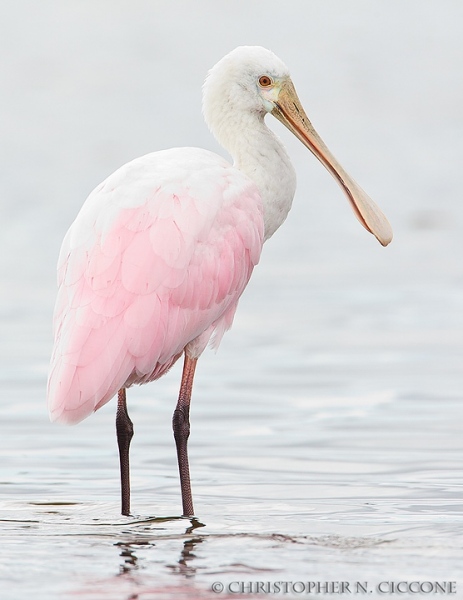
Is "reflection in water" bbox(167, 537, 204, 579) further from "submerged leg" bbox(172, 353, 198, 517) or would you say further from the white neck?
the white neck

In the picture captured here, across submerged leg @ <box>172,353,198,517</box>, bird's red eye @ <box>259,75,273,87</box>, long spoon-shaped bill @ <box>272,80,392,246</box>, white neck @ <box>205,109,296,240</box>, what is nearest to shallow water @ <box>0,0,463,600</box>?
submerged leg @ <box>172,353,198,517</box>

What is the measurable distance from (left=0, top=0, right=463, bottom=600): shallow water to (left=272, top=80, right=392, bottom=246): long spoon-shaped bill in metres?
1.46

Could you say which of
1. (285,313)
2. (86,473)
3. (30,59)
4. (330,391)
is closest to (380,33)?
(30,59)

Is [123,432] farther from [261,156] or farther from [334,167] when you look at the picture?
[334,167]

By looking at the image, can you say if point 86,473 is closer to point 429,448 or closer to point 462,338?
point 429,448

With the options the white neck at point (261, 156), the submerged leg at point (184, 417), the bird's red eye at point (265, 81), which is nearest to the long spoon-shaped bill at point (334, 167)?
the bird's red eye at point (265, 81)

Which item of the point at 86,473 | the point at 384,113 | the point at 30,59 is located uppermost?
the point at 30,59

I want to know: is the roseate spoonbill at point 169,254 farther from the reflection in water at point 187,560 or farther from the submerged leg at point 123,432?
the reflection in water at point 187,560

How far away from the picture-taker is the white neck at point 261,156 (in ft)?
32.7

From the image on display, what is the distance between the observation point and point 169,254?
880 cm

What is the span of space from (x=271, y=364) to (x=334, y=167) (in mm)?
3135

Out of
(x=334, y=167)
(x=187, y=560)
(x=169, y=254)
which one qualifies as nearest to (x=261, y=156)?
(x=334, y=167)

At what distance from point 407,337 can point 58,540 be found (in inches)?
283

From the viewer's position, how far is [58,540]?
7992 mm
